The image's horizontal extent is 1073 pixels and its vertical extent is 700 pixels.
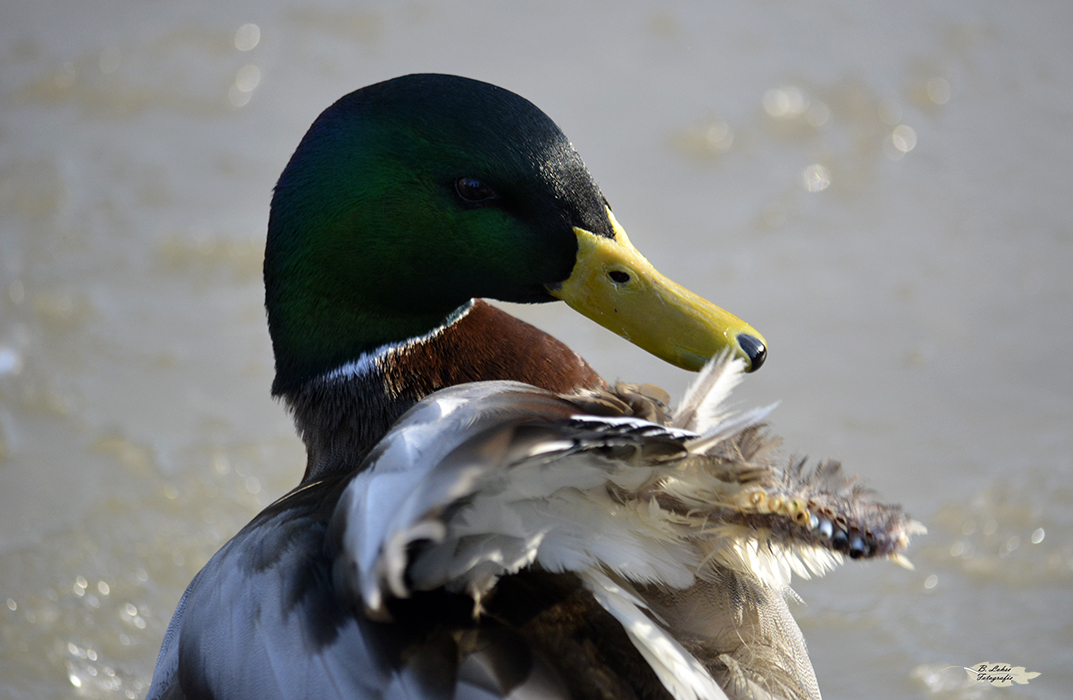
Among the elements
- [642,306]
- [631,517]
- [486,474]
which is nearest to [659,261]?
[642,306]

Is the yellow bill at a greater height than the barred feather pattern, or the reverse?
the yellow bill

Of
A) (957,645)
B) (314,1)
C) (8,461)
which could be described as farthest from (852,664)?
(314,1)

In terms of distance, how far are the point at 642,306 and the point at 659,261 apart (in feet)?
7.39

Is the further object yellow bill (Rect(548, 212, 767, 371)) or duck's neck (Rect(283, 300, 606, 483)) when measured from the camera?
duck's neck (Rect(283, 300, 606, 483))

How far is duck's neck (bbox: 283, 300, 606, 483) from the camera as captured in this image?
2238mm

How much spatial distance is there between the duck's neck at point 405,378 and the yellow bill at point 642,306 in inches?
6.0

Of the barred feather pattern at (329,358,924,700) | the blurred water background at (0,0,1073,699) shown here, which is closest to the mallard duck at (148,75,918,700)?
the barred feather pattern at (329,358,924,700)

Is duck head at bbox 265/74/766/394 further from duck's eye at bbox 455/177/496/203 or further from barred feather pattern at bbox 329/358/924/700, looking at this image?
barred feather pattern at bbox 329/358/924/700

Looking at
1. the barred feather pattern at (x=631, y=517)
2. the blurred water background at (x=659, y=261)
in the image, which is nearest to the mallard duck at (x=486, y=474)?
the barred feather pattern at (x=631, y=517)

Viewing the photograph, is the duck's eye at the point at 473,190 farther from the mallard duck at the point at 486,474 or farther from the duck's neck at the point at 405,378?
the duck's neck at the point at 405,378

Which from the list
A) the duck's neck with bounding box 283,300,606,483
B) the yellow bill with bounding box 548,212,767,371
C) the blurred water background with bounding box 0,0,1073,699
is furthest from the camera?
the blurred water background with bounding box 0,0,1073,699

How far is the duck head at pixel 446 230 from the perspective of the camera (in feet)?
6.94

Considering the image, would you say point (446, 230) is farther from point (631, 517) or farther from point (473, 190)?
point (631, 517)

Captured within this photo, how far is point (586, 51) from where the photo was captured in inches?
214
